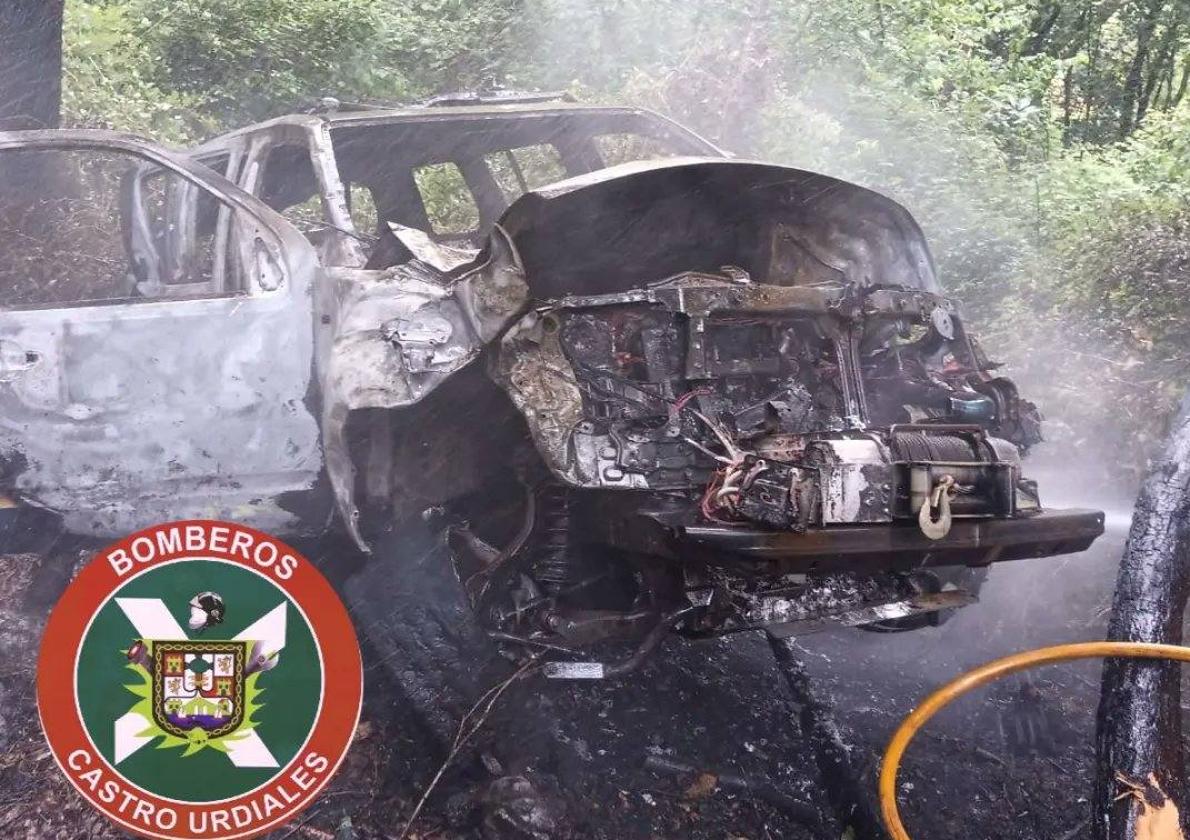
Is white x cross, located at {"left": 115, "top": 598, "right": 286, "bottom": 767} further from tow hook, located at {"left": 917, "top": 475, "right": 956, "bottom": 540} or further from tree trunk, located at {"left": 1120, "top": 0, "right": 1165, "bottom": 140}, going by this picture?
tree trunk, located at {"left": 1120, "top": 0, "right": 1165, "bottom": 140}

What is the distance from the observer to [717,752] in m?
3.17

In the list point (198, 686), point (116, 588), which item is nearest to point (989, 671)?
point (198, 686)

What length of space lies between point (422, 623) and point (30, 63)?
4.31 metres

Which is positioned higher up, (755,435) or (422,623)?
(755,435)

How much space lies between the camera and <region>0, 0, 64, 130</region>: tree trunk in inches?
210

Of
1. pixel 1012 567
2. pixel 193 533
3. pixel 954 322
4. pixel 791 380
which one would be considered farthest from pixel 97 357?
pixel 1012 567

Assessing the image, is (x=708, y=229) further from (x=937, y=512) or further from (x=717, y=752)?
(x=717, y=752)

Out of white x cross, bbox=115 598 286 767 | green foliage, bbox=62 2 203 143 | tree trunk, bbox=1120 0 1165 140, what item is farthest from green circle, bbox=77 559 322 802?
tree trunk, bbox=1120 0 1165 140

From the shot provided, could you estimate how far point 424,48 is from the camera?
28.8 feet

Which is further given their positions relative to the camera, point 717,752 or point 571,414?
point 717,752

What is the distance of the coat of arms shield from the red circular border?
13 cm

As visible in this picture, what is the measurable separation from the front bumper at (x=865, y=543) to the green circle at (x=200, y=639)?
1.05 m

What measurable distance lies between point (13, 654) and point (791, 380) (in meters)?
2.92

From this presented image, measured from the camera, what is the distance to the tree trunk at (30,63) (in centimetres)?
533
